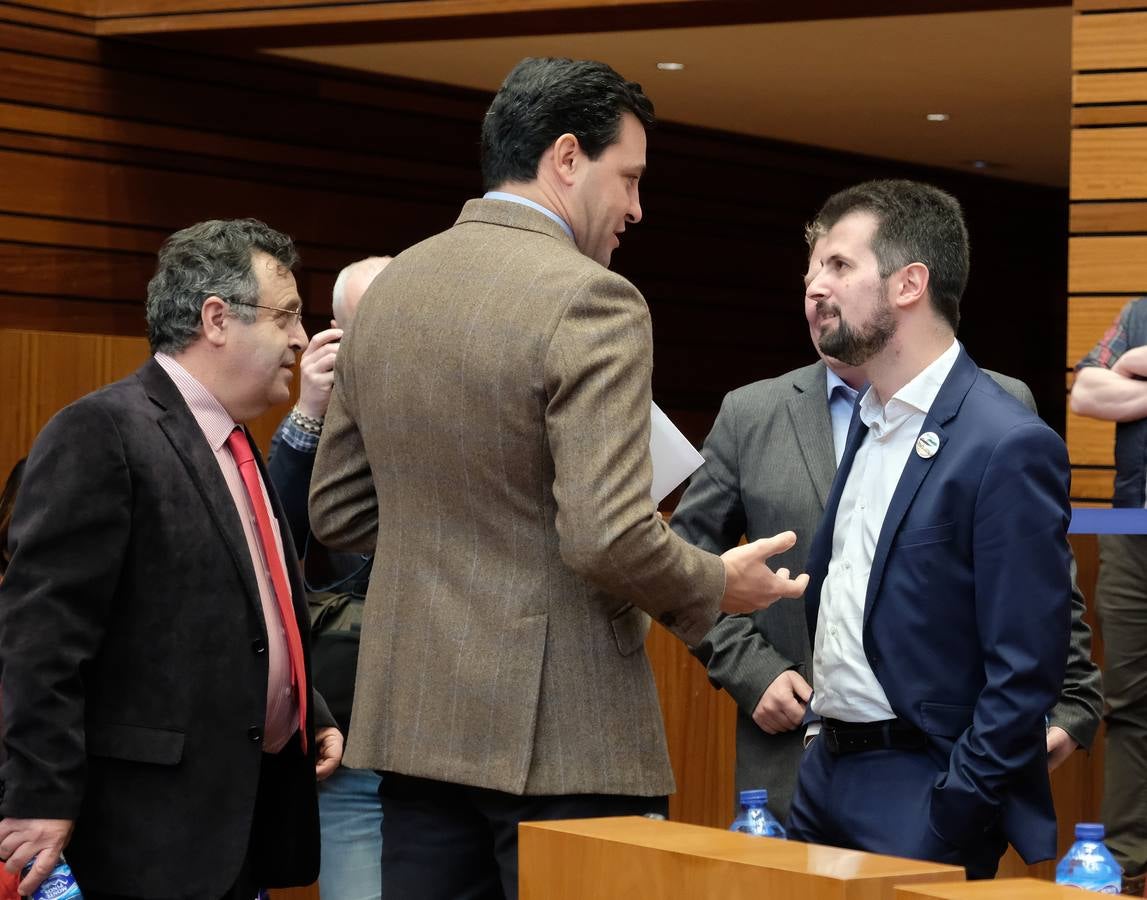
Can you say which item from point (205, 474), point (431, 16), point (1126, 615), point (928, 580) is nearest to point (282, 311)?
point (205, 474)

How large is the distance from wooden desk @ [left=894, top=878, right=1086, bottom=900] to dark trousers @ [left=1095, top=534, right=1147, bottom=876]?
289 centimetres

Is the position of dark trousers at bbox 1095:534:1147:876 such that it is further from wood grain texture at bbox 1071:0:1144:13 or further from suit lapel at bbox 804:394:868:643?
suit lapel at bbox 804:394:868:643

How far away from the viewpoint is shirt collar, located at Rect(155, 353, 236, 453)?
2.65 metres

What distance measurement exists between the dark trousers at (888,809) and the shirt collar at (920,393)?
1.52 feet

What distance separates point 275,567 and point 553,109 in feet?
3.06

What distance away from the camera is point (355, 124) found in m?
7.77

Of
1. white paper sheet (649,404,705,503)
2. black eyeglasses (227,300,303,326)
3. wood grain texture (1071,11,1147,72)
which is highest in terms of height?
wood grain texture (1071,11,1147,72)

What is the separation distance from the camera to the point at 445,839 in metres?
2.15

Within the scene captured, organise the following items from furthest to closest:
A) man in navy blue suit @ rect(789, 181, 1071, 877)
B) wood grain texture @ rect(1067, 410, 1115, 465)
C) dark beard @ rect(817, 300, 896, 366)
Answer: wood grain texture @ rect(1067, 410, 1115, 465), dark beard @ rect(817, 300, 896, 366), man in navy blue suit @ rect(789, 181, 1071, 877)

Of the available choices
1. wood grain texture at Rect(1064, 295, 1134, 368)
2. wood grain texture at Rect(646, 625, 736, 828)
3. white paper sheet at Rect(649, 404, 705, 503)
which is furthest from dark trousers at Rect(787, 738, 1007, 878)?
wood grain texture at Rect(1064, 295, 1134, 368)

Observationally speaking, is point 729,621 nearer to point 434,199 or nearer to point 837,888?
point 837,888

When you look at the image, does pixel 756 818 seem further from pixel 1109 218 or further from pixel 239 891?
pixel 1109 218

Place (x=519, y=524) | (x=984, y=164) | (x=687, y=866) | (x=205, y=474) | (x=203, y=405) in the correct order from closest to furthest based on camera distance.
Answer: (x=687, y=866) < (x=519, y=524) < (x=205, y=474) < (x=203, y=405) < (x=984, y=164)

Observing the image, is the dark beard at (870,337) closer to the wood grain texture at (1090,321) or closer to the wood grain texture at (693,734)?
the wood grain texture at (693,734)
